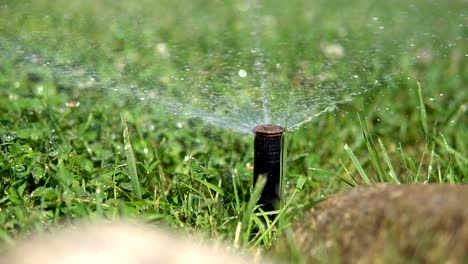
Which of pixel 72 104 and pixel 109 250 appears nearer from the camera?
pixel 109 250

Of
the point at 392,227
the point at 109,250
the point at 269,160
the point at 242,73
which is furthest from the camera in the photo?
the point at 242,73

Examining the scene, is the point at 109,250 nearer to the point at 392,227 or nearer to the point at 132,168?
the point at 392,227

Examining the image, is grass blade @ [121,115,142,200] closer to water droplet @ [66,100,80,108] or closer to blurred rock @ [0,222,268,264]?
blurred rock @ [0,222,268,264]

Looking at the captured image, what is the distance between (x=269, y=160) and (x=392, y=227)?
2.97 ft

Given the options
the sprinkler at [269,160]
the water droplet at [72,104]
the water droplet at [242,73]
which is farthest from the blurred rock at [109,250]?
the water droplet at [242,73]

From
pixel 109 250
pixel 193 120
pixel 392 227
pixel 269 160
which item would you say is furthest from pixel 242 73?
pixel 109 250

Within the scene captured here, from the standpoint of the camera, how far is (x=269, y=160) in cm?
291

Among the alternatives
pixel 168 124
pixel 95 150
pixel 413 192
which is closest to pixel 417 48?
pixel 168 124

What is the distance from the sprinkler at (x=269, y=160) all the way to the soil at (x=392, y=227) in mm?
528

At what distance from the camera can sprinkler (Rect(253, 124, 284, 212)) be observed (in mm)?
2877

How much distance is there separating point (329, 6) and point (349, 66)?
1.91 metres

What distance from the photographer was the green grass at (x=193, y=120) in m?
3.01

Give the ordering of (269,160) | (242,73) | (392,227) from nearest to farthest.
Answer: (392,227) → (269,160) → (242,73)

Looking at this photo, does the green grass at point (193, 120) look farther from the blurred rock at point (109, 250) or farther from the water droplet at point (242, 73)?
the blurred rock at point (109, 250)
